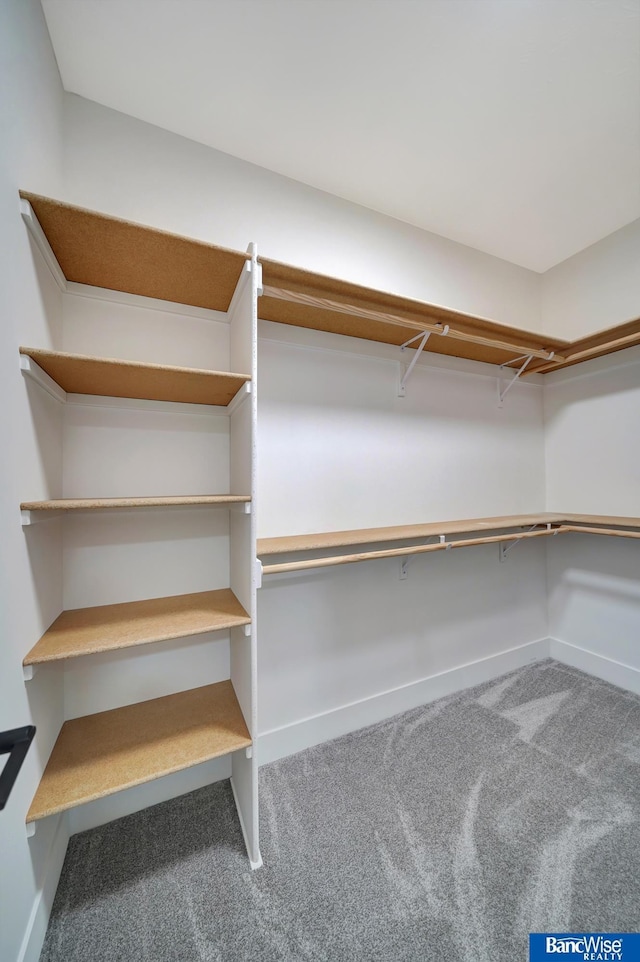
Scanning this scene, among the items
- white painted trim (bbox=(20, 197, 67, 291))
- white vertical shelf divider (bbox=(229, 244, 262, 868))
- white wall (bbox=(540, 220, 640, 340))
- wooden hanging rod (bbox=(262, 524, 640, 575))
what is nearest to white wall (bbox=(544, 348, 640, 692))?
white wall (bbox=(540, 220, 640, 340))

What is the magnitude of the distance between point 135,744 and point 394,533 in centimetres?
129

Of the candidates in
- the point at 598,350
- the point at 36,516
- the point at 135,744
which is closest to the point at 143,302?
the point at 36,516

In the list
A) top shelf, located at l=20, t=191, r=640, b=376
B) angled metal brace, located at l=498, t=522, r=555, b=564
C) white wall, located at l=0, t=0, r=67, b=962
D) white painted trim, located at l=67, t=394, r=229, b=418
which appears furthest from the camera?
angled metal brace, located at l=498, t=522, r=555, b=564

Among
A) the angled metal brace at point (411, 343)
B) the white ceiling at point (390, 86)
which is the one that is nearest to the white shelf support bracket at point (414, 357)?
the angled metal brace at point (411, 343)

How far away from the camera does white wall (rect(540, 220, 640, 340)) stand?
2.13 m

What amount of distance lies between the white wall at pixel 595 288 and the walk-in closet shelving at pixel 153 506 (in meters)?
2.27

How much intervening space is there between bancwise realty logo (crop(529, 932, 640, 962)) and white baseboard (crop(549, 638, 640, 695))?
154 centimetres

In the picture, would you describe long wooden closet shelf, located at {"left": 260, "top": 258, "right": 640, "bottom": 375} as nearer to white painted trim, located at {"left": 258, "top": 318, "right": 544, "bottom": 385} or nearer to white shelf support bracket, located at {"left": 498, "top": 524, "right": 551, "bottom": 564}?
white painted trim, located at {"left": 258, "top": 318, "right": 544, "bottom": 385}

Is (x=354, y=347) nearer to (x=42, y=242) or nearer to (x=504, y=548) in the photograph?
(x=42, y=242)

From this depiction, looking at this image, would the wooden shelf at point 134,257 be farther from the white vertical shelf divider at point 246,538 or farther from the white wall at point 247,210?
the white wall at point 247,210

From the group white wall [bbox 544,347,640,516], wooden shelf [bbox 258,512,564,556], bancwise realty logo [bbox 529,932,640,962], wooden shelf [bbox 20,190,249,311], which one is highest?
wooden shelf [bbox 20,190,249,311]

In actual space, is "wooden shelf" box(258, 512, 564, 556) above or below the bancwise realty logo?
above

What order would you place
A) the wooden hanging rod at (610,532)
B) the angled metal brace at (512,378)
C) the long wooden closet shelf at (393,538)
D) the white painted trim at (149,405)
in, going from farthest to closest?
the angled metal brace at (512,378), the wooden hanging rod at (610,532), the long wooden closet shelf at (393,538), the white painted trim at (149,405)

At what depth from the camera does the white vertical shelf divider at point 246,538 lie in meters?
1.20
